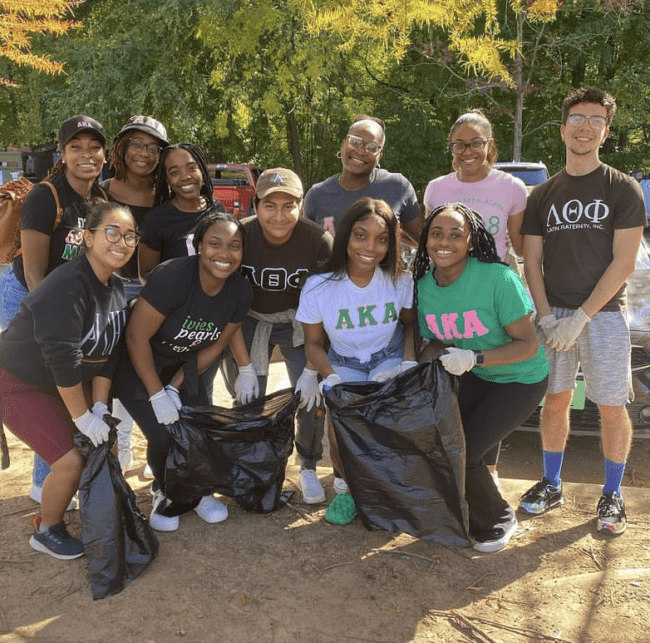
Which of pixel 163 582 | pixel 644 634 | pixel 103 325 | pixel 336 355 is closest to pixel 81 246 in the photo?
pixel 103 325

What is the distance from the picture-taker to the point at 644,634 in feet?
9.09

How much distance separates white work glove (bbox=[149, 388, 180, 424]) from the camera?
11.3ft

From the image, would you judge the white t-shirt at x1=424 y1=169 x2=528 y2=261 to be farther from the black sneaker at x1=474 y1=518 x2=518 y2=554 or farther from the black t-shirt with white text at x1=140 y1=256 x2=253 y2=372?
the black sneaker at x1=474 y1=518 x2=518 y2=554

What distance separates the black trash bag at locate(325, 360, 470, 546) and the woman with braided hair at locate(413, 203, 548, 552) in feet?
0.54

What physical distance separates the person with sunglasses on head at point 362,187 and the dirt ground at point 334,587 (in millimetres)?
1737

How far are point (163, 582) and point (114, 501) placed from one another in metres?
0.42

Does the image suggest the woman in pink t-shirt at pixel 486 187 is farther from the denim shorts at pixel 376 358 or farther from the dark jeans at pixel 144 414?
the dark jeans at pixel 144 414

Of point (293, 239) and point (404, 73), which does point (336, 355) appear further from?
point (404, 73)

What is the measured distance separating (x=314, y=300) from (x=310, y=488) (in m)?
1.09

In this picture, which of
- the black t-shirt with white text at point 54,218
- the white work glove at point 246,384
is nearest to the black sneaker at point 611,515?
the white work glove at point 246,384

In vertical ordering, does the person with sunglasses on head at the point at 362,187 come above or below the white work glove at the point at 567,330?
above

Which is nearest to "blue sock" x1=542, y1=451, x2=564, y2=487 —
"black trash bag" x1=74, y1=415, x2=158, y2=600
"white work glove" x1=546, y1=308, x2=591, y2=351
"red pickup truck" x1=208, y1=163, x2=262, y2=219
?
"white work glove" x1=546, y1=308, x2=591, y2=351

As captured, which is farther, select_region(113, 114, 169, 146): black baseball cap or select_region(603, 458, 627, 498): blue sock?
select_region(113, 114, 169, 146): black baseball cap

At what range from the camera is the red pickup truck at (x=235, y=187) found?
13.9 metres
